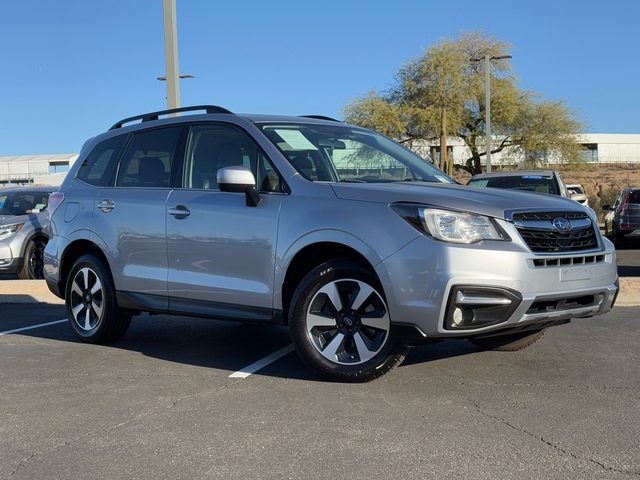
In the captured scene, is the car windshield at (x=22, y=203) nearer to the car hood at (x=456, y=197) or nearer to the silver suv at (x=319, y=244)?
the silver suv at (x=319, y=244)

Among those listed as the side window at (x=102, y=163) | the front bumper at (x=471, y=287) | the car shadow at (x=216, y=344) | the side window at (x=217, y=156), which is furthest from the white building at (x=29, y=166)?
the front bumper at (x=471, y=287)

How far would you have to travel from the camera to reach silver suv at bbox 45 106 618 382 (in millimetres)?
4828

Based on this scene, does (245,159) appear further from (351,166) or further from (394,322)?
(394,322)

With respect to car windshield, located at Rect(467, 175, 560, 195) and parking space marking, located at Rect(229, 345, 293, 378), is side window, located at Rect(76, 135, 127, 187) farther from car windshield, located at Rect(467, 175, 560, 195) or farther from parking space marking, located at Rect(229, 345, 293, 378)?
car windshield, located at Rect(467, 175, 560, 195)

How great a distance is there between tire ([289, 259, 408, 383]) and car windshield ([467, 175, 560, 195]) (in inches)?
307

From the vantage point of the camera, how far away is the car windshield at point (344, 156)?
5793 mm

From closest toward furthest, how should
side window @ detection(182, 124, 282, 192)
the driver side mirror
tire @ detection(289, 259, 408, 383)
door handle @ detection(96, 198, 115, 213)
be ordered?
tire @ detection(289, 259, 408, 383), the driver side mirror, side window @ detection(182, 124, 282, 192), door handle @ detection(96, 198, 115, 213)

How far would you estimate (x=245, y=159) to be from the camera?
607 centimetres

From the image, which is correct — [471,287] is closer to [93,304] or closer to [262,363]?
[262,363]

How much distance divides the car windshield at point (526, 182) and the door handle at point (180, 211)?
24.4ft

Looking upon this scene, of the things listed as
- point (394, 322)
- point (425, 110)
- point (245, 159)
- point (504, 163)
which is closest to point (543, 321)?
point (394, 322)

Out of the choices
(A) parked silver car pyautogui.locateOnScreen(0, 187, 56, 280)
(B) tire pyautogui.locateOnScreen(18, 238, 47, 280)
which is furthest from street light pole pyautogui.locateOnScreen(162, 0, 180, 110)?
(B) tire pyautogui.locateOnScreen(18, 238, 47, 280)

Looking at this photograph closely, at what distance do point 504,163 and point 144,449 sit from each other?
45.3 meters

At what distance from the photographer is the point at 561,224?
512 cm
